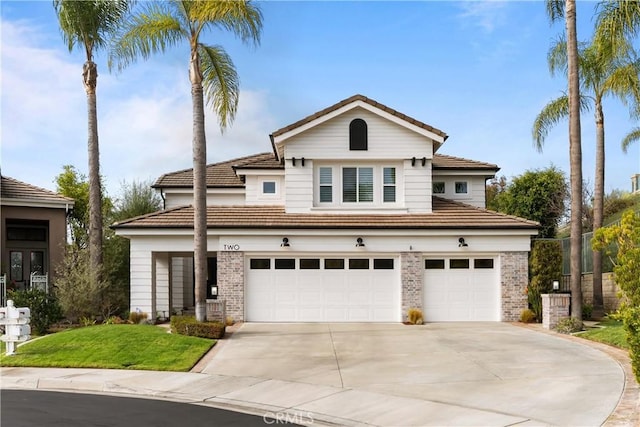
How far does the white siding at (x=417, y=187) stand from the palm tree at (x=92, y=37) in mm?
11359

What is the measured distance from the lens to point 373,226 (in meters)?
22.8

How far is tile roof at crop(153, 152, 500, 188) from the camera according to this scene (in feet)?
85.7

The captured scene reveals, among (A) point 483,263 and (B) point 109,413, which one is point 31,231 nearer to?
(A) point 483,263

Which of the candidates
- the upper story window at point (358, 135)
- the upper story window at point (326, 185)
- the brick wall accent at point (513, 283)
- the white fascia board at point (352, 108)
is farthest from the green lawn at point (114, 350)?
the brick wall accent at point (513, 283)

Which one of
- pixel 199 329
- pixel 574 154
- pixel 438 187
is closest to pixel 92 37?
pixel 199 329

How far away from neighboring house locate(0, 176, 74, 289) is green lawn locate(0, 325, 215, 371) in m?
10.5

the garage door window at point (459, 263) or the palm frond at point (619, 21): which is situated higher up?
the palm frond at point (619, 21)

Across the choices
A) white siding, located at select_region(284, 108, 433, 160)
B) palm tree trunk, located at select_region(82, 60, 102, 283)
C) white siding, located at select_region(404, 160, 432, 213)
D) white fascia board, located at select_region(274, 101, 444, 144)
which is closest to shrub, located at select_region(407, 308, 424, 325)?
white siding, located at select_region(404, 160, 432, 213)

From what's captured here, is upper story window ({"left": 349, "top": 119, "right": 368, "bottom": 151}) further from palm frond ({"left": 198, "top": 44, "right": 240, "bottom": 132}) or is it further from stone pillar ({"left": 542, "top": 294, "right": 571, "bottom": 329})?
stone pillar ({"left": 542, "top": 294, "right": 571, "bottom": 329})

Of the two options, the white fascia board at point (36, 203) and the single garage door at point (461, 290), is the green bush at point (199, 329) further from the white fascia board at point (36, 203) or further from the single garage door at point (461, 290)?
the white fascia board at point (36, 203)

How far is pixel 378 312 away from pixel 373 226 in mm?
3037

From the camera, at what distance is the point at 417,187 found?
80.0 feet

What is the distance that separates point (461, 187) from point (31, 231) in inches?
718

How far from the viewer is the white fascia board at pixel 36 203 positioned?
26.0 m
